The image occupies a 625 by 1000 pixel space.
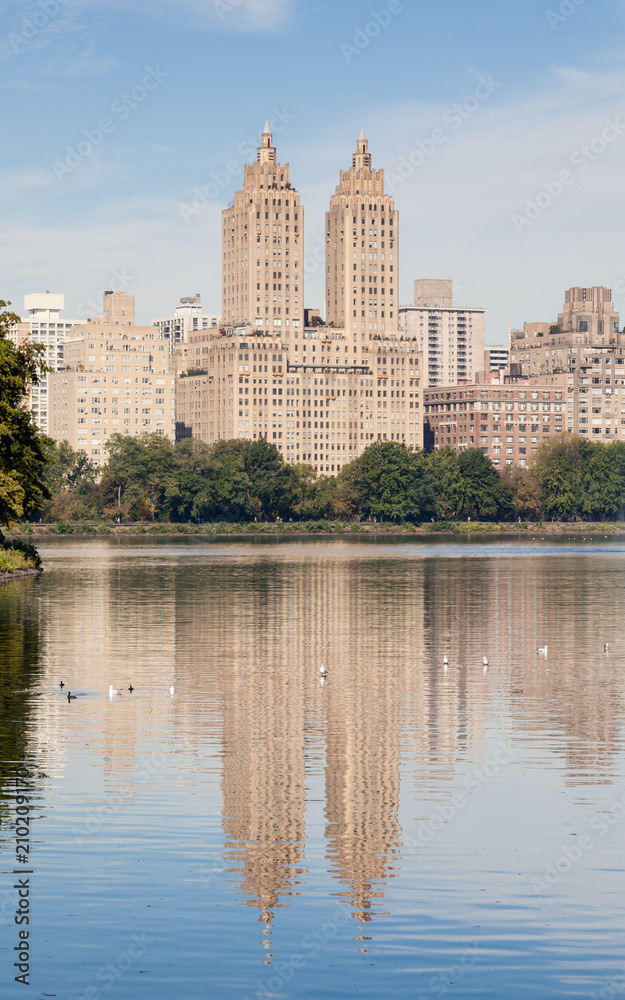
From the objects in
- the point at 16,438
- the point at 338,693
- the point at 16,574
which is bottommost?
the point at 338,693

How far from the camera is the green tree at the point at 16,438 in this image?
274 feet

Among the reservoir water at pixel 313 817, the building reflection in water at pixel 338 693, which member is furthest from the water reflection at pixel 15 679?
the building reflection in water at pixel 338 693

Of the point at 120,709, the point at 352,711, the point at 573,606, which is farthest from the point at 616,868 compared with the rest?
the point at 573,606

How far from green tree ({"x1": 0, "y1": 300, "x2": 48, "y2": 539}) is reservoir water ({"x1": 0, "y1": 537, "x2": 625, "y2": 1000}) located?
60.1ft

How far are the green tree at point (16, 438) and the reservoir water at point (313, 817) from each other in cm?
1832

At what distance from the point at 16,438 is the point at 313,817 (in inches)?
2538

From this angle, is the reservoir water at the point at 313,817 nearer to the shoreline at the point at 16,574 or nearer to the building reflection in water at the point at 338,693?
the building reflection in water at the point at 338,693

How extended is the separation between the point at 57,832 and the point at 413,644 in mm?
38575

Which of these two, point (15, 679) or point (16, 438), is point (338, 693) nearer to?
point (15, 679)

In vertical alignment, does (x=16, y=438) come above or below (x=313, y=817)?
above

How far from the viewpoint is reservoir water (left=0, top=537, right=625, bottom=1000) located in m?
21.2

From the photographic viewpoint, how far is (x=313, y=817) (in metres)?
29.4

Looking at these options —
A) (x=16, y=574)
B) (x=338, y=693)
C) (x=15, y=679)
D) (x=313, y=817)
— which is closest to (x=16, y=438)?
(x=16, y=574)

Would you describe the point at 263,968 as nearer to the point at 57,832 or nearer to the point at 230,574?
the point at 57,832
